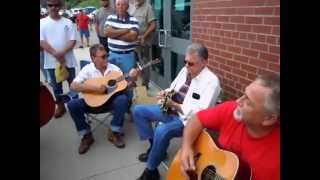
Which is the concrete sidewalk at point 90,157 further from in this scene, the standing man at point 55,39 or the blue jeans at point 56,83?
the standing man at point 55,39

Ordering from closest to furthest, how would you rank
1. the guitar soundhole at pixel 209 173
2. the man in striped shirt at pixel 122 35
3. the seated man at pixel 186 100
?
1. the guitar soundhole at pixel 209 173
2. the seated man at pixel 186 100
3. the man in striped shirt at pixel 122 35

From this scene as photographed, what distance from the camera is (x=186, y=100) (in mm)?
3186

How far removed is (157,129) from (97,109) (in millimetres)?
1079

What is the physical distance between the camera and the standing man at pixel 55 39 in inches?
187

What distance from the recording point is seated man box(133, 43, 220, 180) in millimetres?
3041

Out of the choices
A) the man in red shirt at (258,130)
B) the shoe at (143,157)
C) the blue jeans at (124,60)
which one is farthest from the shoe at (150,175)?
the blue jeans at (124,60)

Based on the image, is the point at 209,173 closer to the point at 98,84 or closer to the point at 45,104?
the point at 45,104

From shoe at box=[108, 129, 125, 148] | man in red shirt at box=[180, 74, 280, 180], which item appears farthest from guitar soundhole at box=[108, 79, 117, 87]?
man in red shirt at box=[180, 74, 280, 180]

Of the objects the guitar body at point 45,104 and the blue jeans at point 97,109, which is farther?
the blue jeans at point 97,109

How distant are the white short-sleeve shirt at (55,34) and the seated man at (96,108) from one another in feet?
3.12

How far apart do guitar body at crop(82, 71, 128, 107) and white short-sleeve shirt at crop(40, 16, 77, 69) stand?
1.10 m

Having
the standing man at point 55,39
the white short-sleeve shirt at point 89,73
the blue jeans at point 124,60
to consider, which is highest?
the standing man at point 55,39
